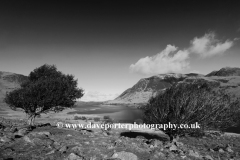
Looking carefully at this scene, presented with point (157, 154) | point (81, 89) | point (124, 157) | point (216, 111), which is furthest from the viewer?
point (81, 89)

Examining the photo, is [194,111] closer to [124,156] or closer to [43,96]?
[124,156]

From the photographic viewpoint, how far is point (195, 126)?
875 inches

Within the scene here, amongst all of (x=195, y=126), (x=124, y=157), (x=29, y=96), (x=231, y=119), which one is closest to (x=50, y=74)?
(x=29, y=96)

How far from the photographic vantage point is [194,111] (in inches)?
849

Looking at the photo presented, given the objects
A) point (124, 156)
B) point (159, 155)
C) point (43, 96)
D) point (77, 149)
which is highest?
point (43, 96)

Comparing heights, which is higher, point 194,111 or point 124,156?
point 194,111

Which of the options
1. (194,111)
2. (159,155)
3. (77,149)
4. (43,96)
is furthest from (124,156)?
(43,96)

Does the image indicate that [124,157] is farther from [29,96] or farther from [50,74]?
[50,74]

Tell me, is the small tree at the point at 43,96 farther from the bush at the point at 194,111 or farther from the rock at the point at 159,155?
the rock at the point at 159,155

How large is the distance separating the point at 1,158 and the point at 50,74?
2756 cm

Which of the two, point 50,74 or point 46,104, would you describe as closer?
point 46,104

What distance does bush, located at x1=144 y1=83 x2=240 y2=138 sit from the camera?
21922 mm

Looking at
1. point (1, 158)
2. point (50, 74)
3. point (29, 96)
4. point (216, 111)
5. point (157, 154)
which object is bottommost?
point (157, 154)

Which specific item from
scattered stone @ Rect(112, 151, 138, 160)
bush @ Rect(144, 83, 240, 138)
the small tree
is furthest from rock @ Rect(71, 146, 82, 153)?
the small tree
